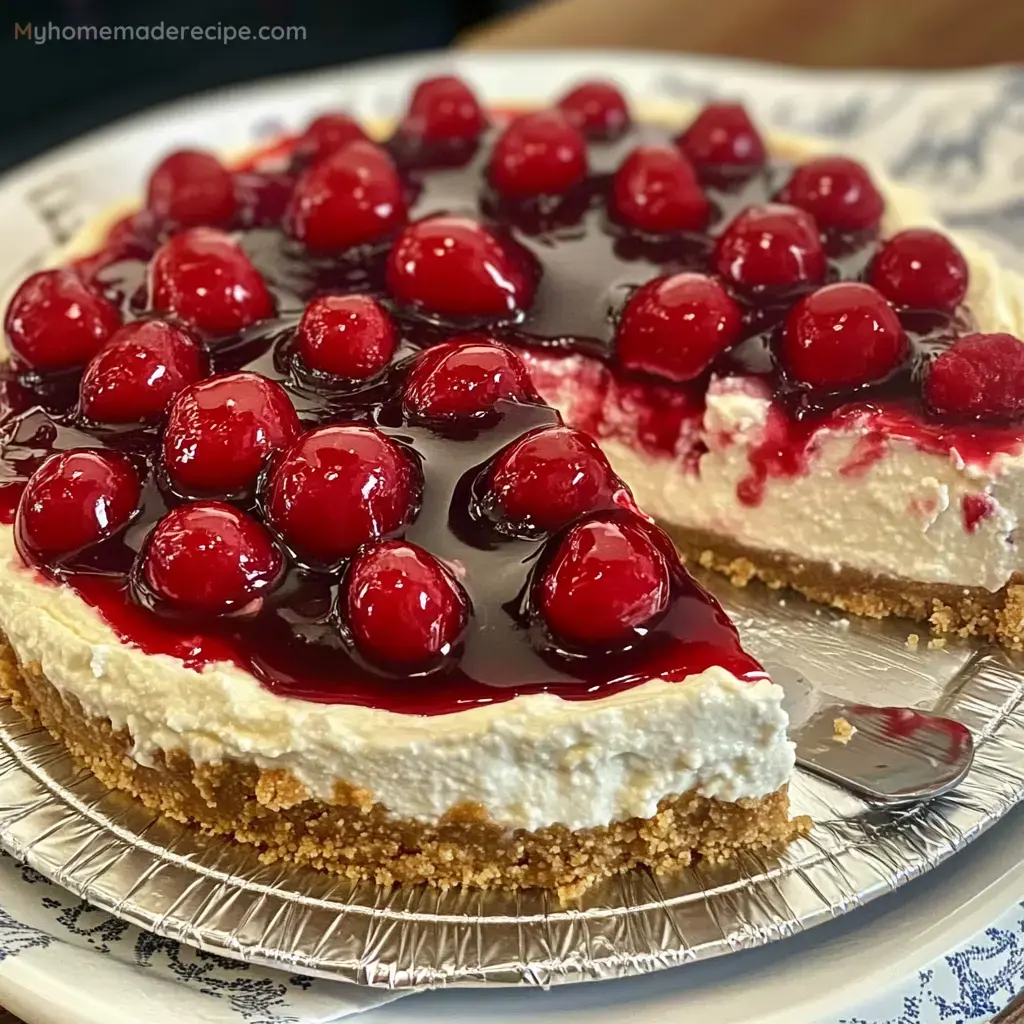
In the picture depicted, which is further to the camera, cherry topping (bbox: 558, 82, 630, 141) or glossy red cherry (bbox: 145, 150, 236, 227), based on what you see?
cherry topping (bbox: 558, 82, 630, 141)

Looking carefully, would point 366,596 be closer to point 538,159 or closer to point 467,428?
point 467,428

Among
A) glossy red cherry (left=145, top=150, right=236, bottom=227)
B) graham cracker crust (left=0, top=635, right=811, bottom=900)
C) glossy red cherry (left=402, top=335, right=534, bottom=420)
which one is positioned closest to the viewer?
graham cracker crust (left=0, top=635, right=811, bottom=900)

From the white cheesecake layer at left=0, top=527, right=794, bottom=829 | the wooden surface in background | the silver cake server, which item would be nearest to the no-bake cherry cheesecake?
the white cheesecake layer at left=0, top=527, right=794, bottom=829

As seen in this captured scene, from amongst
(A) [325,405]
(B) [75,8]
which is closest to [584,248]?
(A) [325,405]

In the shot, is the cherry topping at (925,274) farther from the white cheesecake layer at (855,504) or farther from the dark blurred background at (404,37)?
the dark blurred background at (404,37)

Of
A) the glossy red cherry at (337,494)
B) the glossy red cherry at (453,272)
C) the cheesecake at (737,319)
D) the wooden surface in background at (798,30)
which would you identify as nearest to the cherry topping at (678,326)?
the cheesecake at (737,319)

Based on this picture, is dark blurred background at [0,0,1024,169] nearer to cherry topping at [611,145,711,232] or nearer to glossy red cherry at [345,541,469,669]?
cherry topping at [611,145,711,232]

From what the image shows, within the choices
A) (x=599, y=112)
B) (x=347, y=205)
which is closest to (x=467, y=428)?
(x=347, y=205)

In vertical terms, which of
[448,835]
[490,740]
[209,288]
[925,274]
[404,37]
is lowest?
[404,37]
